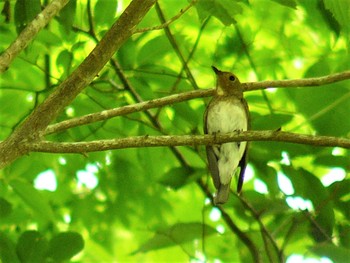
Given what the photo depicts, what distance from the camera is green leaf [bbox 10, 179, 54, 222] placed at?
4570mm

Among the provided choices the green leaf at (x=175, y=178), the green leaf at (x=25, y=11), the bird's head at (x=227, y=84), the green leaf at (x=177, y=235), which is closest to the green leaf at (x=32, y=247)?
the green leaf at (x=177, y=235)

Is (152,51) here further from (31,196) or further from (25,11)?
(31,196)

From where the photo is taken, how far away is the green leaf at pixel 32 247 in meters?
4.25

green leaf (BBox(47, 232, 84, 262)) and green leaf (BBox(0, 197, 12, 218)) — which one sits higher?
green leaf (BBox(0, 197, 12, 218))

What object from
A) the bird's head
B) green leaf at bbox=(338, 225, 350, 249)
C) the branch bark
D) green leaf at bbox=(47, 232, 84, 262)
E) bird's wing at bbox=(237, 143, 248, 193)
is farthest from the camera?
the bird's head

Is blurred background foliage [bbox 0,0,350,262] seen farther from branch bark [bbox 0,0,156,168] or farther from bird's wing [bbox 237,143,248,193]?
branch bark [bbox 0,0,156,168]

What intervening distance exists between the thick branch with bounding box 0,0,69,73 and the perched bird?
180 cm

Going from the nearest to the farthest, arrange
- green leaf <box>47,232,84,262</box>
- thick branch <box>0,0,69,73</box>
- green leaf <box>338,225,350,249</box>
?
thick branch <box>0,0,69,73</box> < green leaf <box>338,225,350,249</box> < green leaf <box>47,232,84,262</box>

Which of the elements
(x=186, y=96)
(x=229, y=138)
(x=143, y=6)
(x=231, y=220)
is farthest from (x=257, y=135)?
(x=231, y=220)

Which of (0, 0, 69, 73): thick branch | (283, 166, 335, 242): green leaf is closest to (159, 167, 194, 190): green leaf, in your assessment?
(283, 166, 335, 242): green leaf

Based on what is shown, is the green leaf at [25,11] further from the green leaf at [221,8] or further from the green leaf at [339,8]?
the green leaf at [339,8]

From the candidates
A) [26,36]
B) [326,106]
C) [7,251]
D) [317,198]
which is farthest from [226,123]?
[26,36]

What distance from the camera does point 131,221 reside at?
5613mm

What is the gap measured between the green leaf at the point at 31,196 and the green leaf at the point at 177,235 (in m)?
0.78
